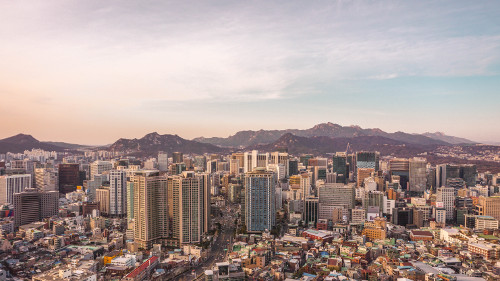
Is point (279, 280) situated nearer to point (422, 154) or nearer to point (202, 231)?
point (202, 231)

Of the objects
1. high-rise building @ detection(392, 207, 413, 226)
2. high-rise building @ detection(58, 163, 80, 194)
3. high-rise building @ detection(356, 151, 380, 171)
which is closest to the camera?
high-rise building @ detection(392, 207, 413, 226)

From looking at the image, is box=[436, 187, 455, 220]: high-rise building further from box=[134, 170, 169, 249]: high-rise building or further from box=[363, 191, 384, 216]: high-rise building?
box=[134, 170, 169, 249]: high-rise building

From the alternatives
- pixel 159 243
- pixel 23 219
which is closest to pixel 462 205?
pixel 159 243

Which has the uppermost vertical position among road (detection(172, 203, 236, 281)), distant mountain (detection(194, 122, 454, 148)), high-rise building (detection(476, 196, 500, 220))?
distant mountain (detection(194, 122, 454, 148))

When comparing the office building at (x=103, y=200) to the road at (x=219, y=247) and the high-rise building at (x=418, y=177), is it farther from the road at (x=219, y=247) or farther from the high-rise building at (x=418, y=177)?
the high-rise building at (x=418, y=177)

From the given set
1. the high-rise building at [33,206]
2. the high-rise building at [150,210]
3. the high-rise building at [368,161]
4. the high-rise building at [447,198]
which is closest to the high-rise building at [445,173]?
the high-rise building at [368,161]

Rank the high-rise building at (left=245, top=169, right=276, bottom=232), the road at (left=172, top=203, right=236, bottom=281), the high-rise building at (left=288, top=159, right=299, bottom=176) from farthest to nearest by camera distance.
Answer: the high-rise building at (left=288, top=159, right=299, bottom=176), the high-rise building at (left=245, top=169, right=276, bottom=232), the road at (left=172, top=203, right=236, bottom=281)

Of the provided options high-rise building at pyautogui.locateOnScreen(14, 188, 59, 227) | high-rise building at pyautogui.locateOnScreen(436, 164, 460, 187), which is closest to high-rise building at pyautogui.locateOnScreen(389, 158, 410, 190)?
high-rise building at pyautogui.locateOnScreen(436, 164, 460, 187)

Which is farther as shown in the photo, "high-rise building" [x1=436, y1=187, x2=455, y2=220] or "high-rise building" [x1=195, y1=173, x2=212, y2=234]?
"high-rise building" [x1=436, y1=187, x2=455, y2=220]
